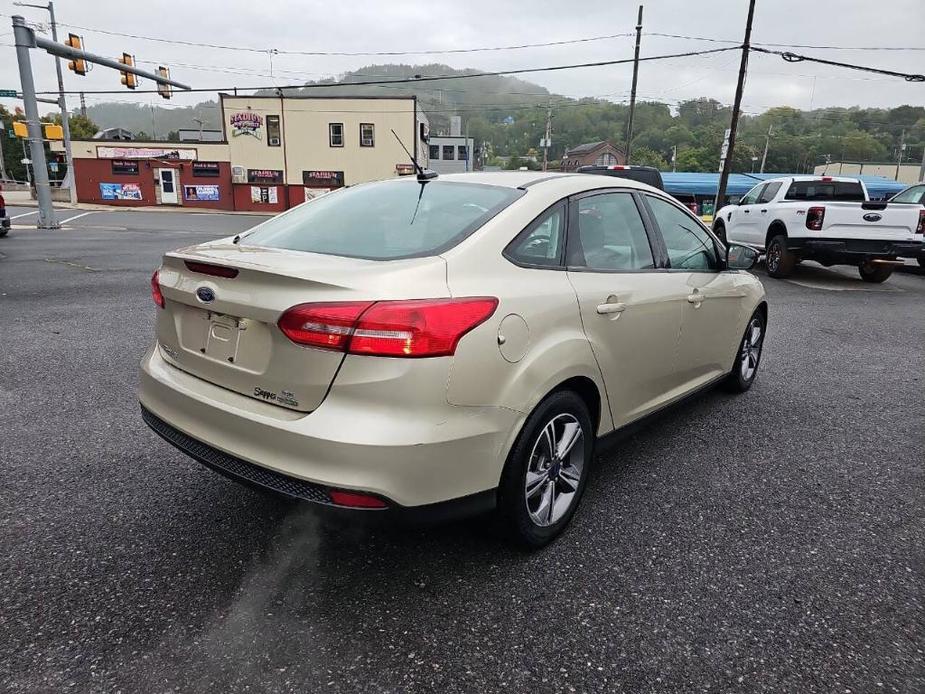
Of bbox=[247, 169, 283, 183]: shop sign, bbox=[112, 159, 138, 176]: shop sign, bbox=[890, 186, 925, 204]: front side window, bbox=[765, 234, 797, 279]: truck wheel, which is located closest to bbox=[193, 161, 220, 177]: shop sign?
bbox=[247, 169, 283, 183]: shop sign

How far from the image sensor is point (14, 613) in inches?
90.3

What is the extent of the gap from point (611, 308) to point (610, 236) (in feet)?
1.60

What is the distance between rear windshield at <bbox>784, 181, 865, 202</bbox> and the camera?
12203 millimetres

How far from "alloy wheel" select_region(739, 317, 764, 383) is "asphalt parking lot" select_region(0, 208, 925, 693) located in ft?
2.19

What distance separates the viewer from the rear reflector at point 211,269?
2.41 m

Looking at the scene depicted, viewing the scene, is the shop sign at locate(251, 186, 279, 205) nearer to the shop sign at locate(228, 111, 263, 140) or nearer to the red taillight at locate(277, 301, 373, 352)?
the shop sign at locate(228, 111, 263, 140)

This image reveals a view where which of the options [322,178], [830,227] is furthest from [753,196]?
[322,178]

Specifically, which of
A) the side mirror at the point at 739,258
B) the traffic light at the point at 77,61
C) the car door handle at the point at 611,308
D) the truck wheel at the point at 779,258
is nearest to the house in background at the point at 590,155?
the traffic light at the point at 77,61

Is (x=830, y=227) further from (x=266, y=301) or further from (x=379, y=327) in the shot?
(x=266, y=301)

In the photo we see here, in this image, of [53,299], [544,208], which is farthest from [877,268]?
[53,299]

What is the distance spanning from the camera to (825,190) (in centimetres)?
1227

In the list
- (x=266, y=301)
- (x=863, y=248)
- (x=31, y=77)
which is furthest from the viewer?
(x=31, y=77)

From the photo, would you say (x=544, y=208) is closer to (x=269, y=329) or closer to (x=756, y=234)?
(x=269, y=329)

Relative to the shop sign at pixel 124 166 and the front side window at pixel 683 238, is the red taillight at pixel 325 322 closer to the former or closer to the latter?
the front side window at pixel 683 238
